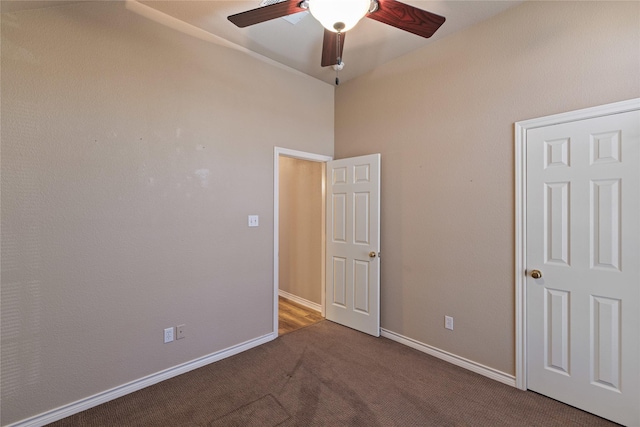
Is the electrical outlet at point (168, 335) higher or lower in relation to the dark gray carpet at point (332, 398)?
higher

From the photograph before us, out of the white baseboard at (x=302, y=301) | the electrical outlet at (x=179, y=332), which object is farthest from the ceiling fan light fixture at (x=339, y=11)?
the white baseboard at (x=302, y=301)

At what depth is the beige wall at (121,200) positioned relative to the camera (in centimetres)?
179

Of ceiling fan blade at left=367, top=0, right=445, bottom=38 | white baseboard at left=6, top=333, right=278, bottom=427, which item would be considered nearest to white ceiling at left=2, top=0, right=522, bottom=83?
ceiling fan blade at left=367, top=0, right=445, bottom=38

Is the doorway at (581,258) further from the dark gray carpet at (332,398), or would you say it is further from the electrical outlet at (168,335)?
the electrical outlet at (168,335)

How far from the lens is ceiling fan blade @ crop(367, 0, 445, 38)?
1.51m

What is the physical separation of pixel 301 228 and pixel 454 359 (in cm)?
244

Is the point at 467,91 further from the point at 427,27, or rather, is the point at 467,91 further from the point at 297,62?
the point at 297,62

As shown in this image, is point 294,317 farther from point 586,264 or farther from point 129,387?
point 586,264

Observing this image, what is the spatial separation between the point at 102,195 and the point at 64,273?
0.57m

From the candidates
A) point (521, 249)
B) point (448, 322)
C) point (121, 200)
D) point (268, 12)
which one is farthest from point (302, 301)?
point (268, 12)

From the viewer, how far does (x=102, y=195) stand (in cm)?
205

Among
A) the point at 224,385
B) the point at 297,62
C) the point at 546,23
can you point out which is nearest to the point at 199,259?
the point at 224,385

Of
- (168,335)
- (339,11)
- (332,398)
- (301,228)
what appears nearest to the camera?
(339,11)

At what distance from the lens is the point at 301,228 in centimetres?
415
